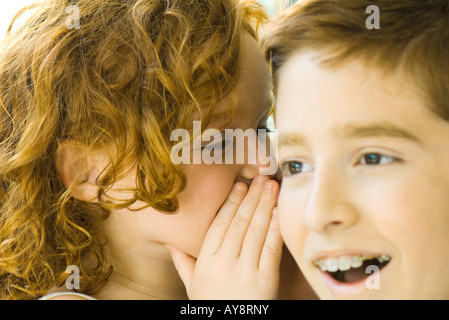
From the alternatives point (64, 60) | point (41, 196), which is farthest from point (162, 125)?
point (41, 196)

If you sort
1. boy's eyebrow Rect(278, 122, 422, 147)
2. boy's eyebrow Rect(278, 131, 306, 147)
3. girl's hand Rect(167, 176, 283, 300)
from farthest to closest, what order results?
girl's hand Rect(167, 176, 283, 300)
boy's eyebrow Rect(278, 131, 306, 147)
boy's eyebrow Rect(278, 122, 422, 147)

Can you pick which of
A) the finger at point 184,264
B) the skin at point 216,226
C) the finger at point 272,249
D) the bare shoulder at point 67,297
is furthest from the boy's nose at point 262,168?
the bare shoulder at point 67,297

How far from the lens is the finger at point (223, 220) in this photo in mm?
1252

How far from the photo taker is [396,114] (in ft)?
2.94

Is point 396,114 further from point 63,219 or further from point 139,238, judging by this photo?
point 63,219

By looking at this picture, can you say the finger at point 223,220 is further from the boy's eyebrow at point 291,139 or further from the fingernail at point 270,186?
the boy's eyebrow at point 291,139

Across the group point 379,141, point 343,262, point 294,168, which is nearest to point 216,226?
point 294,168

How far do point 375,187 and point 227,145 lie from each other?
44cm

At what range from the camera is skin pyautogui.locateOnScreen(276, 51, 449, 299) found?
90 cm

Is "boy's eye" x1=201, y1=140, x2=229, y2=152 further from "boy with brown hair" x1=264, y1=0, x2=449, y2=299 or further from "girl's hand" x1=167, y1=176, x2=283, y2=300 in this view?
"boy with brown hair" x1=264, y1=0, x2=449, y2=299

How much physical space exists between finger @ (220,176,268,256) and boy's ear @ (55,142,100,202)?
33 cm

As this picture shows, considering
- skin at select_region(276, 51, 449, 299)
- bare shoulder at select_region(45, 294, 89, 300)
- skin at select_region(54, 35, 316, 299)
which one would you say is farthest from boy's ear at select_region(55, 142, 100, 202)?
skin at select_region(276, 51, 449, 299)

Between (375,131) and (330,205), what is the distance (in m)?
0.14

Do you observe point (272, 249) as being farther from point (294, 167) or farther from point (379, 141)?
point (379, 141)
